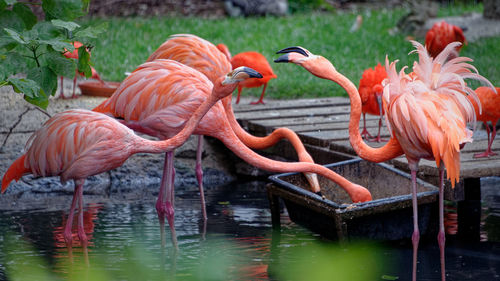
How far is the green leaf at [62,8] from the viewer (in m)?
3.46

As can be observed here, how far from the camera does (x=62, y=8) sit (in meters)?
3.47

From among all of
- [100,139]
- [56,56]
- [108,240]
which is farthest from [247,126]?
[56,56]

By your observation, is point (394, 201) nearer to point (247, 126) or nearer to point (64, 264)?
point (64, 264)

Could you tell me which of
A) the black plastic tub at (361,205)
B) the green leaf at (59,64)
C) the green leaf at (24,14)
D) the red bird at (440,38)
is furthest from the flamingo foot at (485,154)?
the red bird at (440,38)

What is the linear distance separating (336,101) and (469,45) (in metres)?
3.57

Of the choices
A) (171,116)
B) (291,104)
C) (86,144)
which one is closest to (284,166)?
(171,116)

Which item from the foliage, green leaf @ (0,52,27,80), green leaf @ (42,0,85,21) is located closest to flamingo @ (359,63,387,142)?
the foliage

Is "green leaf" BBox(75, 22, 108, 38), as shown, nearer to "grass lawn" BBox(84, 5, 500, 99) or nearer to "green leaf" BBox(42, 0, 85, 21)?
A: "green leaf" BBox(42, 0, 85, 21)

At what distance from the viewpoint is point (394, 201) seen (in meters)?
4.15

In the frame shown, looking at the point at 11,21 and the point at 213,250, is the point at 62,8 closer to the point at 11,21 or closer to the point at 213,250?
the point at 11,21

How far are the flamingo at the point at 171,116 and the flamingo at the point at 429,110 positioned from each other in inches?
22.1

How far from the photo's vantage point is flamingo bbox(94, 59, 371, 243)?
4312 mm

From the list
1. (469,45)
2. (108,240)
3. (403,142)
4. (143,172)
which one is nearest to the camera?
(403,142)

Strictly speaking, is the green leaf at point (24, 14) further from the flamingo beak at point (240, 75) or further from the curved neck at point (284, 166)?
the curved neck at point (284, 166)
